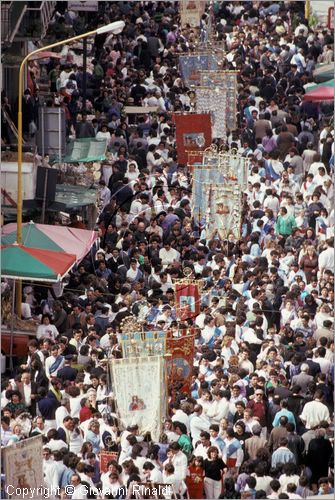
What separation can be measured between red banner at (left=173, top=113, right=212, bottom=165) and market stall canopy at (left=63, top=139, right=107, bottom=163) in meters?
1.37

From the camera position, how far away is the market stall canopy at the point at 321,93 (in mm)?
45456

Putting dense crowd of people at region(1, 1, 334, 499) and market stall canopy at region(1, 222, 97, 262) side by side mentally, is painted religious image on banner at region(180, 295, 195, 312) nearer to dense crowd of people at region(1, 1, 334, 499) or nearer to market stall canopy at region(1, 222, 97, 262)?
dense crowd of people at region(1, 1, 334, 499)

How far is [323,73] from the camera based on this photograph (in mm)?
48219

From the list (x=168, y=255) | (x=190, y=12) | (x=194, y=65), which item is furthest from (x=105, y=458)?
(x=190, y=12)

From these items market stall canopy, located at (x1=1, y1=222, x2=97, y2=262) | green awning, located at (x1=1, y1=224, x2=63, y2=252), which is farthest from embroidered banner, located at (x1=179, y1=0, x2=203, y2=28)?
green awning, located at (x1=1, y1=224, x2=63, y2=252)

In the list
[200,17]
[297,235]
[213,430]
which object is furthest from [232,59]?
[213,430]

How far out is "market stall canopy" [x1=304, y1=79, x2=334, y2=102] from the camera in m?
45.5

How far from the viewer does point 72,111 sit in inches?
1850

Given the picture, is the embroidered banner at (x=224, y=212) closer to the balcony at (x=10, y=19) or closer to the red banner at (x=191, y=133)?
the red banner at (x=191, y=133)

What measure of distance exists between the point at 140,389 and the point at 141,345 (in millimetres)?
611

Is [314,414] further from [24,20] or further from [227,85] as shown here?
[24,20]

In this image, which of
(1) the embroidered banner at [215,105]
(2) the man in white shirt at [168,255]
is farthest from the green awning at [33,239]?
(1) the embroidered banner at [215,105]

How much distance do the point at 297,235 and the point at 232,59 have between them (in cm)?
1390

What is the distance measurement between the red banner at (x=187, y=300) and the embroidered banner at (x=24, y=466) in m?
6.47
